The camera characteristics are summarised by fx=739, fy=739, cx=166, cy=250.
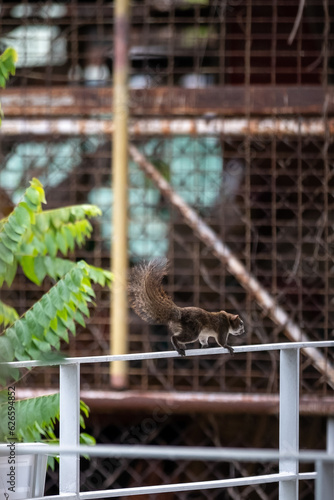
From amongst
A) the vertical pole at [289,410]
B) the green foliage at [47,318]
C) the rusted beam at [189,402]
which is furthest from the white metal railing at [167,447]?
the rusted beam at [189,402]

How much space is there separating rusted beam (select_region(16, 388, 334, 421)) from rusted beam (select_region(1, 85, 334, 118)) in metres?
1.64

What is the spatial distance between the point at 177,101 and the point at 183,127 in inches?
6.3

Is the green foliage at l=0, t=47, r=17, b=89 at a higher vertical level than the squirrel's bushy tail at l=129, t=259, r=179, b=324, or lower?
higher

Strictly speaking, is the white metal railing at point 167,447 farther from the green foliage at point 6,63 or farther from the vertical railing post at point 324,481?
the green foliage at point 6,63

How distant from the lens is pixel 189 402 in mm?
4238

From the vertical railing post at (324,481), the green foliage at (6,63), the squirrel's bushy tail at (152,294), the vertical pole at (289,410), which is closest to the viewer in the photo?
the vertical railing post at (324,481)

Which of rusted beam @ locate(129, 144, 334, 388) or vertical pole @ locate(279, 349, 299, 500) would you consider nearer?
vertical pole @ locate(279, 349, 299, 500)

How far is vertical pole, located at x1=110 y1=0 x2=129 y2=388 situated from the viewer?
4293 millimetres

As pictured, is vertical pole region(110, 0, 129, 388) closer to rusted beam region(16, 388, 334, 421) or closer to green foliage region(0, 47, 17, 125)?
rusted beam region(16, 388, 334, 421)

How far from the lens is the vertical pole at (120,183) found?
4293 millimetres

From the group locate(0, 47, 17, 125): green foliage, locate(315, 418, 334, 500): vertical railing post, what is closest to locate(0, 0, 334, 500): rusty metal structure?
locate(0, 47, 17, 125): green foliage

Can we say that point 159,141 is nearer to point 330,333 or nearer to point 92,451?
point 330,333

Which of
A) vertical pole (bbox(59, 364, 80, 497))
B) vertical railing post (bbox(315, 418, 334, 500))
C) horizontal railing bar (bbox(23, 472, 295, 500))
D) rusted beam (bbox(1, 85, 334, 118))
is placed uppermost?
rusted beam (bbox(1, 85, 334, 118))

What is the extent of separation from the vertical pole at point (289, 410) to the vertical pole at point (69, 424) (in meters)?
0.71
